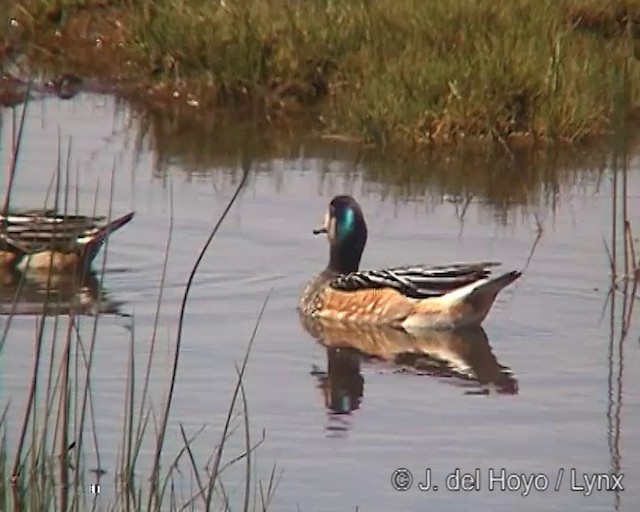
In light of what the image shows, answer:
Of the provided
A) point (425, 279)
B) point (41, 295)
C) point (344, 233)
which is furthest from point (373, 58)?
point (41, 295)

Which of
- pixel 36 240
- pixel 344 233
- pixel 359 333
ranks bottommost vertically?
pixel 359 333

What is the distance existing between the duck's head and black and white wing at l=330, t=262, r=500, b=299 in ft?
1.25

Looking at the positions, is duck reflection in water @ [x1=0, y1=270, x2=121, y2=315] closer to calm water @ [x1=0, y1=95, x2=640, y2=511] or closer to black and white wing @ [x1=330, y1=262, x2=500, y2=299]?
calm water @ [x1=0, y1=95, x2=640, y2=511]

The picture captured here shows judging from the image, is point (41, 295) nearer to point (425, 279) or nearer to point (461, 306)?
point (425, 279)

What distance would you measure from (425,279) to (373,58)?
195 inches

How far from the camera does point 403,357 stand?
930cm

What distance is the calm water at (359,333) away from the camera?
7.44 metres

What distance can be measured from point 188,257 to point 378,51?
4.44 meters

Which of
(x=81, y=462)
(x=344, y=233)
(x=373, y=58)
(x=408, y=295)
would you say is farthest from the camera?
Result: (x=373, y=58)

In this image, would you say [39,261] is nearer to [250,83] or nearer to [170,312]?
[170,312]

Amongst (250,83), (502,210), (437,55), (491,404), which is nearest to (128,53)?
(250,83)

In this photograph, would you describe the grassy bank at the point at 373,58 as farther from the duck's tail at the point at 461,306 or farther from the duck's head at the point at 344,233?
the duck's tail at the point at 461,306

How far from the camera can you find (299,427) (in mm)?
7824

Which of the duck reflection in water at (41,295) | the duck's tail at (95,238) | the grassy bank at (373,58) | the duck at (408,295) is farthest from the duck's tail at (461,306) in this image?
the grassy bank at (373,58)
